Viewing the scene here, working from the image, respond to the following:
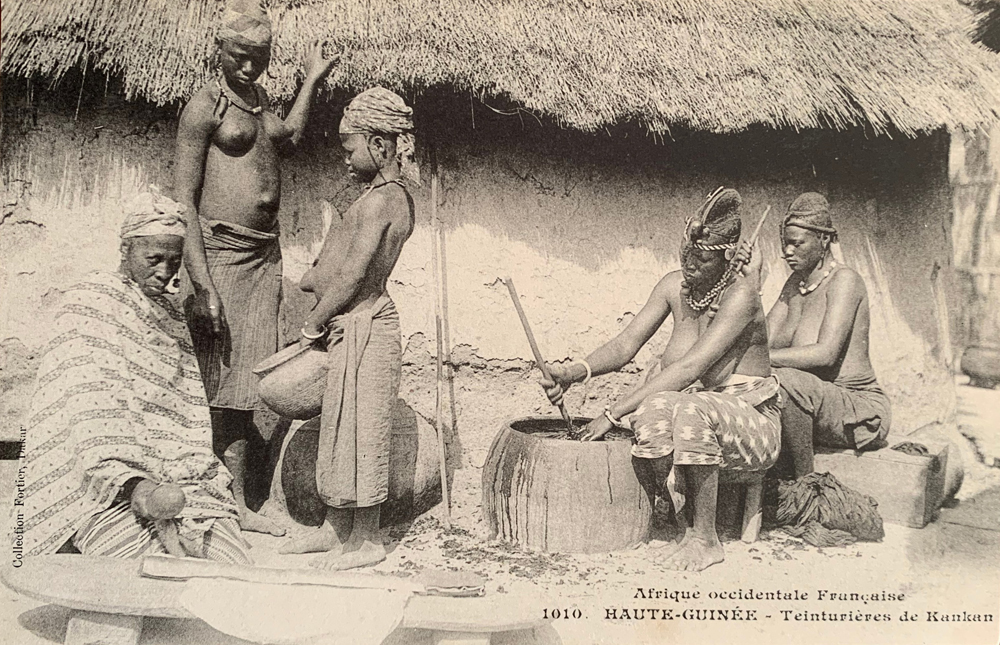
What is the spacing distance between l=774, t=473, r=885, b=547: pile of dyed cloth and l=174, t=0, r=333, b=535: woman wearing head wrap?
2451 millimetres

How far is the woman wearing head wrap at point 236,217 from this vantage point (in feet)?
12.6

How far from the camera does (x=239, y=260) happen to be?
398cm

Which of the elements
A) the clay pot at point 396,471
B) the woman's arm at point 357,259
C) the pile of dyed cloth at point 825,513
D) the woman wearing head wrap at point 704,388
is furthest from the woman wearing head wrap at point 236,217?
the pile of dyed cloth at point 825,513

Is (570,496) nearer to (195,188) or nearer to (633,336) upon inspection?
(633,336)

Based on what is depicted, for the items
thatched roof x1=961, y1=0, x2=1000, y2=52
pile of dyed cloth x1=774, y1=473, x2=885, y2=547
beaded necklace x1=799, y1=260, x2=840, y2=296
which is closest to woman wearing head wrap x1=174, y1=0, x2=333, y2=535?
pile of dyed cloth x1=774, y1=473, x2=885, y2=547

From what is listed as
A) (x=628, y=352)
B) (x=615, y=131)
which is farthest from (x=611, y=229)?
(x=628, y=352)

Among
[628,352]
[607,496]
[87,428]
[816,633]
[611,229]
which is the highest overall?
[611,229]

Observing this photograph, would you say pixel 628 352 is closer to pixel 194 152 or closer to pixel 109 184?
pixel 194 152

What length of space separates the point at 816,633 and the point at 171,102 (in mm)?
3773

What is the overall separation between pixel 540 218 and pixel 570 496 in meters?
1.61

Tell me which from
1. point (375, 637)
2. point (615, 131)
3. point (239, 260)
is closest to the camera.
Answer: point (375, 637)

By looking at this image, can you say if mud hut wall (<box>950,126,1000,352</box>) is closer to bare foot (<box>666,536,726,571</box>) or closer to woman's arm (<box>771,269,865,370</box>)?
woman's arm (<box>771,269,865,370</box>)

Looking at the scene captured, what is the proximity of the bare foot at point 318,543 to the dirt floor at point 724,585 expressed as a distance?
5 cm

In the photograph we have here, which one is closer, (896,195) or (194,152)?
(194,152)
